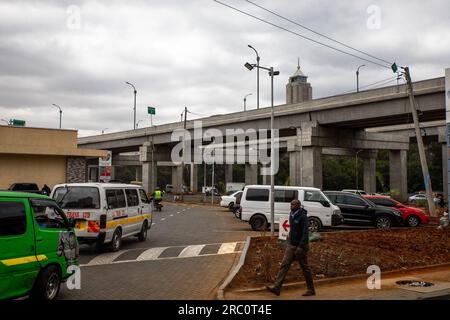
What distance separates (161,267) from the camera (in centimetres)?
1231

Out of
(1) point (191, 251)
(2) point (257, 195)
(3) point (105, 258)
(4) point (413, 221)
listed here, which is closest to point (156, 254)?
(1) point (191, 251)

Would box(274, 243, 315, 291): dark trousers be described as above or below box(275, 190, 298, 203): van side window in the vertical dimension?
below

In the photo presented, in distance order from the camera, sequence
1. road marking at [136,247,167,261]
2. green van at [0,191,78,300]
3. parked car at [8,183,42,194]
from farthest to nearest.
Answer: parked car at [8,183,42,194]
road marking at [136,247,167,261]
green van at [0,191,78,300]

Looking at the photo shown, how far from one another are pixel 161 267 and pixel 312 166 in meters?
31.8

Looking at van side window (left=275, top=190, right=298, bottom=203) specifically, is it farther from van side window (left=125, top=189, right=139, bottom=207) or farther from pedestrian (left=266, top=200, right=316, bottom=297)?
pedestrian (left=266, top=200, right=316, bottom=297)

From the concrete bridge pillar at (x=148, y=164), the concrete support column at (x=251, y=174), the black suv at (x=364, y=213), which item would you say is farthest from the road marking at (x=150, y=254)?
the concrete support column at (x=251, y=174)

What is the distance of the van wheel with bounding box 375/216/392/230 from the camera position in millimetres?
22438

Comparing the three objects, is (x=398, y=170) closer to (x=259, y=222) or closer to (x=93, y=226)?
(x=259, y=222)

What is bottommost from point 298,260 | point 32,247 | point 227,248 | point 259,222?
point 227,248

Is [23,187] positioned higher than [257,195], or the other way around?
[23,187]

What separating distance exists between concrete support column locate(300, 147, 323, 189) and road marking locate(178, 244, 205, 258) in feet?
90.5

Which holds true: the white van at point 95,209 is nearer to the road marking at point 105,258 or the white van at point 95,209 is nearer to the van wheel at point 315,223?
the road marking at point 105,258

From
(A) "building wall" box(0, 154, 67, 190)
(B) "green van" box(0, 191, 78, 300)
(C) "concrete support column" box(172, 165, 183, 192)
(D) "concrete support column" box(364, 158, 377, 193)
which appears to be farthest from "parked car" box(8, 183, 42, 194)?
(C) "concrete support column" box(172, 165, 183, 192)

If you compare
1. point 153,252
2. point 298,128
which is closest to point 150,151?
point 298,128
